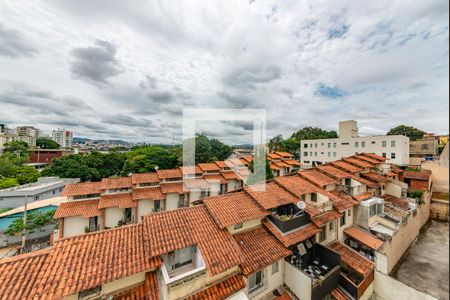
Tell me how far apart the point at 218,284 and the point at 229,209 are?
295 centimetres

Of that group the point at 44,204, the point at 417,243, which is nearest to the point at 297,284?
the point at 417,243

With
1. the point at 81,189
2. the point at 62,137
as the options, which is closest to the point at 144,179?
the point at 81,189

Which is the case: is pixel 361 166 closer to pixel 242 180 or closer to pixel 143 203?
pixel 242 180

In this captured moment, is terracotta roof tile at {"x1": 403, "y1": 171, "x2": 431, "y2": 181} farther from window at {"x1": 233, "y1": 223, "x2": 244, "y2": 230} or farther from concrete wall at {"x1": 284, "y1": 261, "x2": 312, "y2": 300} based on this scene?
window at {"x1": 233, "y1": 223, "x2": 244, "y2": 230}

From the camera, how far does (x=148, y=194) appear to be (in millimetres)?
17656

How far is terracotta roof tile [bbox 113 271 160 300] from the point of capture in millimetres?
5660

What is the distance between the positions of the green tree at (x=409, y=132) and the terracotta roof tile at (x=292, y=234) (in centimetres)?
5439

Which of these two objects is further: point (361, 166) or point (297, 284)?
point (361, 166)

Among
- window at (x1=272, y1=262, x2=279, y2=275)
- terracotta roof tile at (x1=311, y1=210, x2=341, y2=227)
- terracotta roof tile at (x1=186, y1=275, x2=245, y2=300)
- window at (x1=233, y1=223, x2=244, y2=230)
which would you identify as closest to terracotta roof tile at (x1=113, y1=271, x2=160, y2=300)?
terracotta roof tile at (x1=186, y1=275, x2=245, y2=300)

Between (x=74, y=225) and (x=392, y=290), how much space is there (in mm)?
21996

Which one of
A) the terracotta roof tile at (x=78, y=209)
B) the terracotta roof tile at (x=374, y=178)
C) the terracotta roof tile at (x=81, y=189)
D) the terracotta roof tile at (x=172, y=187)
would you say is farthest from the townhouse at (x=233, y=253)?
the terracotta roof tile at (x=81, y=189)

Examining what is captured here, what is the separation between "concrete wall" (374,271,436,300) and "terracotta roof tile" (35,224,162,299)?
12.2 m

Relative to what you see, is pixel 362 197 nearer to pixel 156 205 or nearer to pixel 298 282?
pixel 298 282

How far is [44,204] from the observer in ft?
59.5
